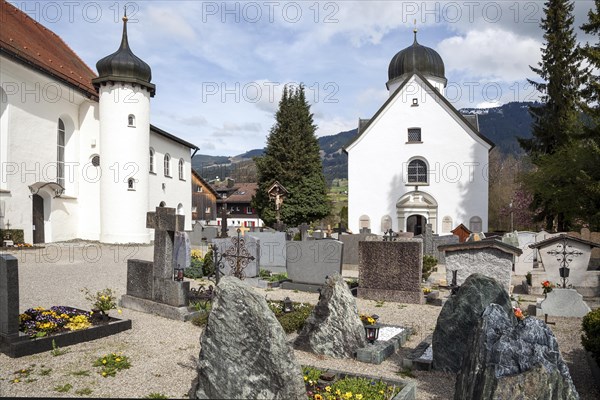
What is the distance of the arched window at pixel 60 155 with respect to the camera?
23.3m

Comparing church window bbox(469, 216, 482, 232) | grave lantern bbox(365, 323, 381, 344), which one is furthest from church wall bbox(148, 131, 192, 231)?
grave lantern bbox(365, 323, 381, 344)

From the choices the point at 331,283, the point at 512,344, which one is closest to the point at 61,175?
the point at 331,283

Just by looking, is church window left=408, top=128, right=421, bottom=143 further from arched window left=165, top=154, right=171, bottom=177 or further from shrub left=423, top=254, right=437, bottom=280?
shrub left=423, top=254, right=437, bottom=280

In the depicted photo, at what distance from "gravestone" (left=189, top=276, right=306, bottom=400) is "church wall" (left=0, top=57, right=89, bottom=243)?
19.5 m

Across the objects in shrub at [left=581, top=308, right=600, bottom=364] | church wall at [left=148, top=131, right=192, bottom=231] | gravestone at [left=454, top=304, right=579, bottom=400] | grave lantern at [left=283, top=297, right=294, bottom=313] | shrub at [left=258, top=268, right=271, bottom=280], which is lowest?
shrub at [left=258, top=268, right=271, bottom=280]

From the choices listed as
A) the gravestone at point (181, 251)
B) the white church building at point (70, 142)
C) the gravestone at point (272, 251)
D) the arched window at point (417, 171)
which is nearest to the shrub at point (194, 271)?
the gravestone at point (181, 251)

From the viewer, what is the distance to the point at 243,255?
12.2m

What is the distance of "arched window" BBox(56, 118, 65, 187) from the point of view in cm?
2326

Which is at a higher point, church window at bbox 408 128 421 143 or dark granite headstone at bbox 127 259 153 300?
church window at bbox 408 128 421 143

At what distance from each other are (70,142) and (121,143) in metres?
3.20

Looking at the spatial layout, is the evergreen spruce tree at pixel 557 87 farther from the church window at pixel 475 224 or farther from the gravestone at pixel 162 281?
the gravestone at pixel 162 281

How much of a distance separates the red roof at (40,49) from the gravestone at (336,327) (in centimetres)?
1870

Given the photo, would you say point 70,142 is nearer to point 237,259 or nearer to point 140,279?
point 237,259

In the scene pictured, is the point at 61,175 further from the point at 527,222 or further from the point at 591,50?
the point at 527,222
